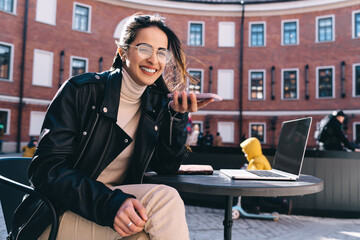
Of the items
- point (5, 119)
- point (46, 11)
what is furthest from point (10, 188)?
point (46, 11)

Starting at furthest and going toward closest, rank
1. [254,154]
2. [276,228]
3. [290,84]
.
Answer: [290,84]
[276,228]
[254,154]

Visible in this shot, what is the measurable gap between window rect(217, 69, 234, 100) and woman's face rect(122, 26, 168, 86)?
2044 centimetres

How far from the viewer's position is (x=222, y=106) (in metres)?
22.0

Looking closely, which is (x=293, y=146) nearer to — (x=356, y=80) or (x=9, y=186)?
(x=9, y=186)

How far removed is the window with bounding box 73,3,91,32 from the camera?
19.4 m

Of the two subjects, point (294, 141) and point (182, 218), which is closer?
point (182, 218)

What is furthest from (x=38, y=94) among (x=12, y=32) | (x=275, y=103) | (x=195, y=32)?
(x=275, y=103)

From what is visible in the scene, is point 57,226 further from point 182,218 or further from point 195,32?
point 195,32

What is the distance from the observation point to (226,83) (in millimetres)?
22031

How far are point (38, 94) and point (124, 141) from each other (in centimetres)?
1822

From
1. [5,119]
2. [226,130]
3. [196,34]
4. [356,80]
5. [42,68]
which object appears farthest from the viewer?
[196,34]

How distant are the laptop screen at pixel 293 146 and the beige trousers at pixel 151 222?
1.11 meters

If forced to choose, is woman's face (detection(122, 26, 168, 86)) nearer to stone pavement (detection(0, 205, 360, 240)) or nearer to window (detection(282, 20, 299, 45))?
stone pavement (detection(0, 205, 360, 240))

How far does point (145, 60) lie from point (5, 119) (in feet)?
58.6
